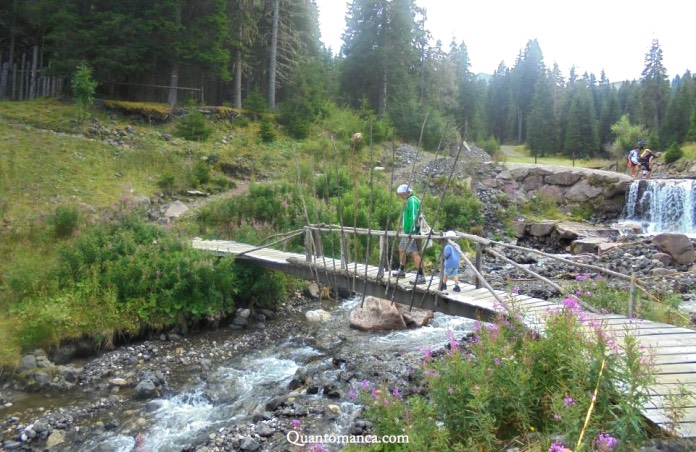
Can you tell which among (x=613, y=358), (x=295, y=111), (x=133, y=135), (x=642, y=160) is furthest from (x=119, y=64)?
(x=642, y=160)

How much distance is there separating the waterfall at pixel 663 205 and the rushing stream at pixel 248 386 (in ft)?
56.4

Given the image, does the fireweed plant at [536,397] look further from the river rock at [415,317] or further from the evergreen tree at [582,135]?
the evergreen tree at [582,135]

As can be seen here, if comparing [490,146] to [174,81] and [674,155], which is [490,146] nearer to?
[674,155]

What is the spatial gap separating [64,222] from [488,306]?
1063 centimetres

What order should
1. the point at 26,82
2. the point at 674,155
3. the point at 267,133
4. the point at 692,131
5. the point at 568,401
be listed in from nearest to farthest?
the point at 568,401, the point at 267,133, the point at 26,82, the point at 674,155, the point at 692,131

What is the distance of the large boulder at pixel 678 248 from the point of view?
16266mm

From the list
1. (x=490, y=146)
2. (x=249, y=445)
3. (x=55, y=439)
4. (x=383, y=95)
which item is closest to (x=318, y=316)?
(x=249, y=445)

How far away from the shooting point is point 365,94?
117ft

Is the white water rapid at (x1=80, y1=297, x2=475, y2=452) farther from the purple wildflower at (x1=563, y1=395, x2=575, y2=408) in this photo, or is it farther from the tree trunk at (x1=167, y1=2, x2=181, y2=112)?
the tree trunk at (x1=167, y1=2, x2=181, y2=112)

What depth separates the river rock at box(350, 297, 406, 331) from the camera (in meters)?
10.8

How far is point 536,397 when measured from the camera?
3832 mm

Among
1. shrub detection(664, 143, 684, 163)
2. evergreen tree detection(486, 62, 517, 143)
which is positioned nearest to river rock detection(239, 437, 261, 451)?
shrub detection(664, 143, 684, 163)

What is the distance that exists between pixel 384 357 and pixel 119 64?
817 inches

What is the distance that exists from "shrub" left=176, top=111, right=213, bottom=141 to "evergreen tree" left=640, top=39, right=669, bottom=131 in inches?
2238
